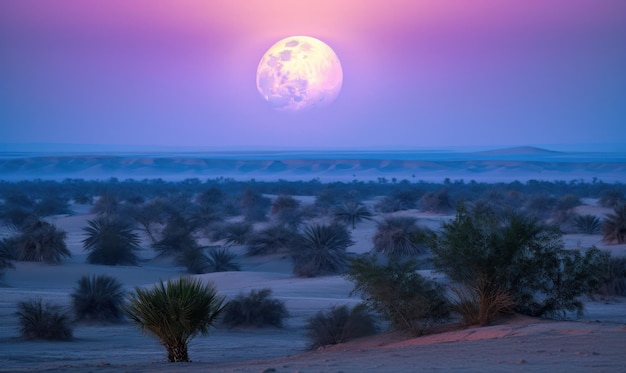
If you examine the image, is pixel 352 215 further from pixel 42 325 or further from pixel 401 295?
pixel 401 295

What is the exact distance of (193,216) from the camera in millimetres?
49531

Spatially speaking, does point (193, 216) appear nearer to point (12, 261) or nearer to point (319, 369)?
point (12, 261)

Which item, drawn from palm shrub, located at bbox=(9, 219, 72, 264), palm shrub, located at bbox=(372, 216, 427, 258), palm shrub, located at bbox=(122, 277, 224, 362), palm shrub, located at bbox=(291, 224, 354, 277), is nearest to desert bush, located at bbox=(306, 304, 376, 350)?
palm shrub, located at bbox=(122, 277, 224, 362)

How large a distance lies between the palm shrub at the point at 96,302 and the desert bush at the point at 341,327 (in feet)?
23.2

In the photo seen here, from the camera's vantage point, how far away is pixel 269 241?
38.4 metres

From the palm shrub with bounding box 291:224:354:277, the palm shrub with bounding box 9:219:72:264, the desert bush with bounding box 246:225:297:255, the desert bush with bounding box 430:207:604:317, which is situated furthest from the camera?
the desert bush with bounding box 246:225:297:255

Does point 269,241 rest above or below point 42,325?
below

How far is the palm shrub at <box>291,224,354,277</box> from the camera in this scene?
31.6 metres

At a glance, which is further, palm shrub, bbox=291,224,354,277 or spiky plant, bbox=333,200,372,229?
spiky plant, bbox=333,200,372,229

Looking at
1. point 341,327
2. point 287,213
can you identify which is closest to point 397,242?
point 287,213

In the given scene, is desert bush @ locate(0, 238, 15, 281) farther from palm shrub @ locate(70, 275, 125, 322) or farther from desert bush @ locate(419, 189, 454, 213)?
desert bush @ locate(419, 189, 454, 213)

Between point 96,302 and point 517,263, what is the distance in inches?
448

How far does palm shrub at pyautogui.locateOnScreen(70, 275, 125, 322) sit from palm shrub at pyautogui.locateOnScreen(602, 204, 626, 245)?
23.9 metres

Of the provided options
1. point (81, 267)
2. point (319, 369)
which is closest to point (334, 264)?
point (81, 267)
